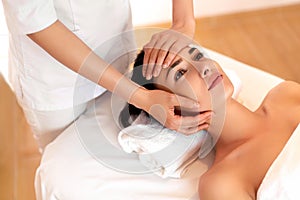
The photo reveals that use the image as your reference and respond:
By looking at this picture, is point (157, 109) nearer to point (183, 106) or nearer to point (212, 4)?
point (183, 106)

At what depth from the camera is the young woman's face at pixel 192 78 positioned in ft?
4.15

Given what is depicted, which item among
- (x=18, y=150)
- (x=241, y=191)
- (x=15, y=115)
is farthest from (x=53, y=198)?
(x=15, y=115)

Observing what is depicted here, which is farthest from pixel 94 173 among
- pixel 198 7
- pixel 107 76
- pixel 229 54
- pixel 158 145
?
pixel 198 7

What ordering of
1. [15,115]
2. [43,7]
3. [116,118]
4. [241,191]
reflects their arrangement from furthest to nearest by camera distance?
[15,115] < [116,118] < [241,191] < [43,7]

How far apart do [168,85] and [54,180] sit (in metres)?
0.46

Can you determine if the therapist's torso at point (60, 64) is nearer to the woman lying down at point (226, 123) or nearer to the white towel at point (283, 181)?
the woman lying down at point (226, 123)

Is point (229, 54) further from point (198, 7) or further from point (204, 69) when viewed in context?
point (204, 69)

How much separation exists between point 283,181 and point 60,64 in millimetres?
724

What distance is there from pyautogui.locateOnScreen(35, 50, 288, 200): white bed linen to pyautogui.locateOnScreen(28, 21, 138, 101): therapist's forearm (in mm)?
270

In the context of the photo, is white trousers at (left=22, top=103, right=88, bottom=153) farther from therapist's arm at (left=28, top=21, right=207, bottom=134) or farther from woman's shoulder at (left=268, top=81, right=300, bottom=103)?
woman's shoulder at (left=268, top=81, right=300, bottom=103)

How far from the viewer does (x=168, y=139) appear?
4.29ft

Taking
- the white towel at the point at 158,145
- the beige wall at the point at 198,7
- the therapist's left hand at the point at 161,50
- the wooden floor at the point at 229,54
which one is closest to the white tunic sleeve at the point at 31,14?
the therapist's left hand at the point at 161,50

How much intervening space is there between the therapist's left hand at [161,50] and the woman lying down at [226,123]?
21 millimetres

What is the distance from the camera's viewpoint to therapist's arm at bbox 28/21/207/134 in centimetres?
113
